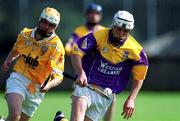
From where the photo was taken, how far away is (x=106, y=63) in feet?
44.9

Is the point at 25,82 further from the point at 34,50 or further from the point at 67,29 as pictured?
the point at 67,29

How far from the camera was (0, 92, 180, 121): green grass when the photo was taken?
19.2 metres

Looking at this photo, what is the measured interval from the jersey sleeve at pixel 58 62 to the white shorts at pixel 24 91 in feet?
1.61

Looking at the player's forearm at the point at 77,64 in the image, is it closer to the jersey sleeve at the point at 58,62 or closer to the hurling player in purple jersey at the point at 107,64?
the hurling player in purple jersey at the point at 107,64

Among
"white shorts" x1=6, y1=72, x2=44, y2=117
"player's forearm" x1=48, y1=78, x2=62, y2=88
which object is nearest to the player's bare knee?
"white shorts" x1=6, y1=72, x2=44, y2=117

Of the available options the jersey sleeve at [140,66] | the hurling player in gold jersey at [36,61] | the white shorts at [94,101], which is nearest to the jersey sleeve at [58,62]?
the hurling player in gold jersey at [36,61]

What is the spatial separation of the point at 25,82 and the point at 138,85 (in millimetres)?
1716

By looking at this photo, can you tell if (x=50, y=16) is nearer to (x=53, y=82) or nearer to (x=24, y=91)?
(x=53, y=82)

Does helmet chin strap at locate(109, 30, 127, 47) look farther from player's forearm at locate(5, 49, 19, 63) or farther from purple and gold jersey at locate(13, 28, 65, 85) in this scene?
player's forearm at locate(5, 49, 19, 63)

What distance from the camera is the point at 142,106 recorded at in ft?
72.6

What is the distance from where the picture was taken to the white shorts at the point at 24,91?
555 inches

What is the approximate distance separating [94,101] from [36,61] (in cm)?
125

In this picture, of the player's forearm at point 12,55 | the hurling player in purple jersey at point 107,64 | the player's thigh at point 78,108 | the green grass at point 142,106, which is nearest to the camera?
the player's thigh at point 78,108

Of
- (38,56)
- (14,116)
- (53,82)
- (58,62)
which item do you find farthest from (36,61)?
(14,116)
